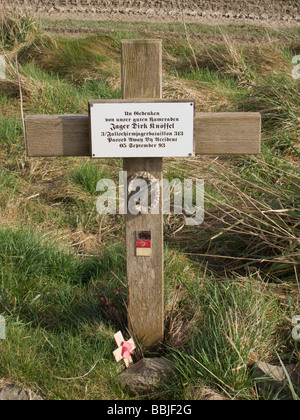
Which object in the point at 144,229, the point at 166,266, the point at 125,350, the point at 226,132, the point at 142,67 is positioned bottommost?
the point at 125,350

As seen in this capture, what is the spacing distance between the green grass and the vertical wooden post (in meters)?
0.10

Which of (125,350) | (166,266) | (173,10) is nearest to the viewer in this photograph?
(125,350)

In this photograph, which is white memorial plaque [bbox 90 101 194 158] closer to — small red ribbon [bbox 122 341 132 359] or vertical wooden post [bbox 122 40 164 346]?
vertical wooden post [bbox 122 40 164 346]

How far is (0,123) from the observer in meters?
4.18

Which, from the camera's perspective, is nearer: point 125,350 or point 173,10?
point 125,350

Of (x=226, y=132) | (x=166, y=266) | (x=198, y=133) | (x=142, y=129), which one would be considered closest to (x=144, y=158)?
(x=142, y=129)

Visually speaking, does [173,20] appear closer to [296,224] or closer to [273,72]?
[273,72]

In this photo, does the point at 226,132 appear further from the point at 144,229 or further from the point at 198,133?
the point at 144,229

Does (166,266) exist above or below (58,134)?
below

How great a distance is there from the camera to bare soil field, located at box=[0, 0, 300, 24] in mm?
10719

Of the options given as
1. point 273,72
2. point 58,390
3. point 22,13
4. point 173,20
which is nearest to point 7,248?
point 58,390

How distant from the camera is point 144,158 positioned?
219 cm

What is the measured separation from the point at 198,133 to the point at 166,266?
2.75ft

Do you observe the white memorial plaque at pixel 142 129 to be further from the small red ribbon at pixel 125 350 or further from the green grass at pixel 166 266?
the small red ribbon at pixel 125 350
